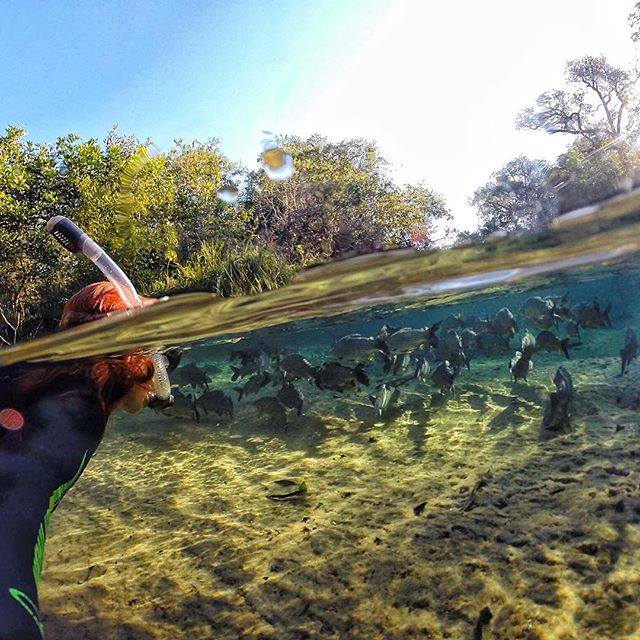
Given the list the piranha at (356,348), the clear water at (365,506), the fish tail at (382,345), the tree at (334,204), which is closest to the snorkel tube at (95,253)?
the clear water at (365,506)

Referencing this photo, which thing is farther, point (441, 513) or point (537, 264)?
point (537, 264)

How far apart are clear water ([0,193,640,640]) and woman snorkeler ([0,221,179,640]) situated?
112 cm

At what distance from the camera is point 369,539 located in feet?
14.8

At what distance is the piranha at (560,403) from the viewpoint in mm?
6586

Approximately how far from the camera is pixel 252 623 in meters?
3.57

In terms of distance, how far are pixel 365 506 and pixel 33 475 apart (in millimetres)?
3279

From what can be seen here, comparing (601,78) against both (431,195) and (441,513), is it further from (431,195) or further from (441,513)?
(441,513)

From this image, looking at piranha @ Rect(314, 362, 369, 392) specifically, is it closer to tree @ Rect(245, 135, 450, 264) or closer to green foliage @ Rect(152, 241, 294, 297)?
green foliage @ Rect(152, 241, 294, 297)

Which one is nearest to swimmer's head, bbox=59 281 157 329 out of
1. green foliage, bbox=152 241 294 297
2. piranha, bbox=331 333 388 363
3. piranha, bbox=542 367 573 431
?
green foliage, bbox=152 241 294 297

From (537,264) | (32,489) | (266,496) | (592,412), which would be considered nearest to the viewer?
(32,489)

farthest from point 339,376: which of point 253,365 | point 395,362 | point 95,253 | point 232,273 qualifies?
point 232,273

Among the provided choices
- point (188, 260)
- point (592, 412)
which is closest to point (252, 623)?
point (592, 412)

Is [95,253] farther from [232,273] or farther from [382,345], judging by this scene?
[232,273]

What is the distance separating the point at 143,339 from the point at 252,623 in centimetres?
632
